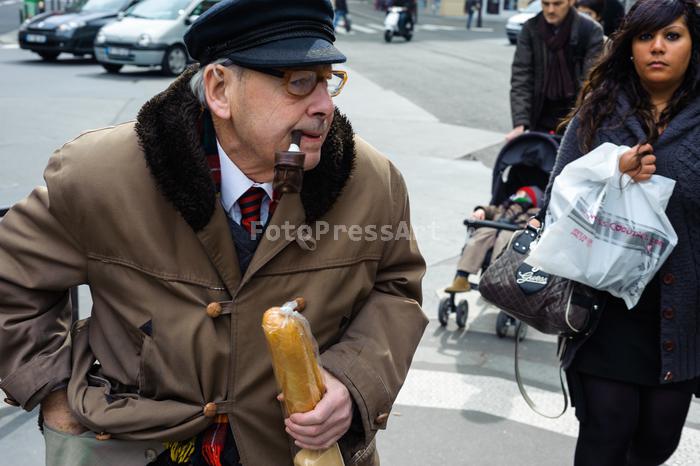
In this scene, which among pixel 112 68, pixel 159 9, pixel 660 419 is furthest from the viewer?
pixel 159 9

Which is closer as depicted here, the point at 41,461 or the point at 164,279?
the point at 164,279

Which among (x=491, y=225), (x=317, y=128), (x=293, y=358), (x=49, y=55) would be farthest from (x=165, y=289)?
(x=49, y=55)

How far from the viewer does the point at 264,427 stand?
2010mm

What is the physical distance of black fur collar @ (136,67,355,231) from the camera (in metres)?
1.93

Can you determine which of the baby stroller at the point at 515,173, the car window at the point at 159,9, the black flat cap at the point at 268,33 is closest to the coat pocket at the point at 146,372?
the black flat cap at the point at 268,33

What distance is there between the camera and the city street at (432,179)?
4031 millimetres

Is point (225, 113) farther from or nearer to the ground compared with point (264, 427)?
farther from the ground

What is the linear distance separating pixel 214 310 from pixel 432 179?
738cm

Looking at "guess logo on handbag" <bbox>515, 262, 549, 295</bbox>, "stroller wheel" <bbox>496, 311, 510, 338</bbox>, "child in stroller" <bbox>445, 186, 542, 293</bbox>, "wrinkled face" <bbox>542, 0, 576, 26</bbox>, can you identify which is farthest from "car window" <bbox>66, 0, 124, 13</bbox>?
"guess logo on handbag" <bbox>515, 262, 549, 295</bbox>

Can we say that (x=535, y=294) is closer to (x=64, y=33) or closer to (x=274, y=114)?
(x=274, y=114)

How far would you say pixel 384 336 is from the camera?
2100mm

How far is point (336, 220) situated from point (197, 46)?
1.69ft

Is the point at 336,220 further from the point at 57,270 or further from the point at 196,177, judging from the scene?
the point at 57,270

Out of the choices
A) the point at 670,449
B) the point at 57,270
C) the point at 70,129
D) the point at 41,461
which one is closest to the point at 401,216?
the point at 57,270
